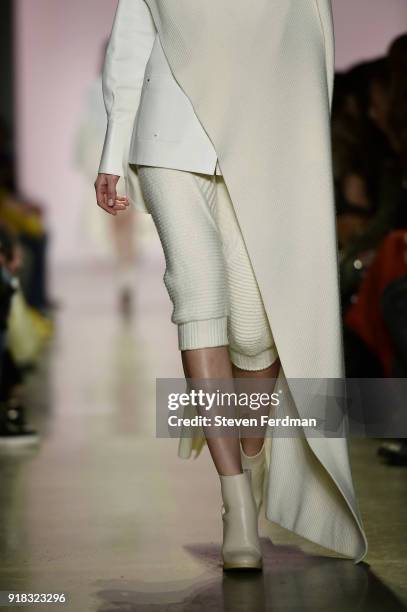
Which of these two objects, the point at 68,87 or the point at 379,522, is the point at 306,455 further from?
the point at 68,87

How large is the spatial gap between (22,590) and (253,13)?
40.7 inches

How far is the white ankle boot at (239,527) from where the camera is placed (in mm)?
2396

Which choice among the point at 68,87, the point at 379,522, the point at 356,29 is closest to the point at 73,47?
the point at 68,87

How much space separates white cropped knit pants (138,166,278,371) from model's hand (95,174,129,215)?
55 millimetres

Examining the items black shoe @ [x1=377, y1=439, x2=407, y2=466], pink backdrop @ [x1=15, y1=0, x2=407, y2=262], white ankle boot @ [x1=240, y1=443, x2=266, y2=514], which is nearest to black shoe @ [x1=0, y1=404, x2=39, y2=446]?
black shoe @ [x1=377, y1=439, x2=407, y2=466]

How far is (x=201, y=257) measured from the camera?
2.43 metres

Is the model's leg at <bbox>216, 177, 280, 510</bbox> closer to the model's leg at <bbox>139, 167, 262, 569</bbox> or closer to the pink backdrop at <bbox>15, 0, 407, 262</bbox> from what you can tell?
the model's leg at <bbox>139, 167, 262, 569</bbox>

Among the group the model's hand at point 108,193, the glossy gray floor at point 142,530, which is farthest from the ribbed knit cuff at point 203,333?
the glossy gray floor at point 142,530

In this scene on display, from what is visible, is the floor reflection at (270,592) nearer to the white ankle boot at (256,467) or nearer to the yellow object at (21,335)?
the white ankle boot at (256,467)

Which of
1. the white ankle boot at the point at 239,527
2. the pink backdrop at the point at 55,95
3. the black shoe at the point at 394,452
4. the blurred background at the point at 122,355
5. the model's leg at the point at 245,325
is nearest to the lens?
the white ankle boot at the point at 239,527

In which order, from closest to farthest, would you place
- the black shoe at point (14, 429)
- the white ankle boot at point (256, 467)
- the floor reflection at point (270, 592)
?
1. the floor reflection at point (270, 592)
2. the white ankle boot at point (256, 467)
3. the black shoe at point (14, 429)

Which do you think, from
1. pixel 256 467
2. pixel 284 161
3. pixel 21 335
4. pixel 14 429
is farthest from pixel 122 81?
pixel 21 335

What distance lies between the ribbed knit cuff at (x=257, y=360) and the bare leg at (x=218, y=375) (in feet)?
0.43

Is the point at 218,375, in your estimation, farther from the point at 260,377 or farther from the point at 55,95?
the point at 55,95
